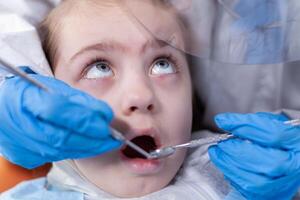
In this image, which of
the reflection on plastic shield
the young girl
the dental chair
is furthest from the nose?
the dental chair

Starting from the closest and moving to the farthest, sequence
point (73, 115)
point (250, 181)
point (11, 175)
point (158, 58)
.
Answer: point (73, 115) < point (250, 181) < point (158, 58) < point (11, 175)

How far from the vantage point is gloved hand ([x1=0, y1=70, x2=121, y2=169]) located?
806mm

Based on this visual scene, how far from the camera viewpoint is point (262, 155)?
901mm

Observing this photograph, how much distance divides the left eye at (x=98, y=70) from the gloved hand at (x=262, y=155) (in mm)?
227

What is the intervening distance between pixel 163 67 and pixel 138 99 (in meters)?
0.13

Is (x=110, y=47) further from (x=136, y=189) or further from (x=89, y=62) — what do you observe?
(x=136, y=189)

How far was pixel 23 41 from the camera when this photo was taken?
1073mm

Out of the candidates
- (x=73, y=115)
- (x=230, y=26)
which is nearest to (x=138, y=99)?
(x=73, y=115)

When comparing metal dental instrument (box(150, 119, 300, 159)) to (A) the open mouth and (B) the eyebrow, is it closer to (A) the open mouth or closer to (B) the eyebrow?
(A) the open mouth

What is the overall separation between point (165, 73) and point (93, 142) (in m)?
0.24

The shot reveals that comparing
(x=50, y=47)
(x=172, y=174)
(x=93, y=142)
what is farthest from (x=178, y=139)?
(x=50, y=47)

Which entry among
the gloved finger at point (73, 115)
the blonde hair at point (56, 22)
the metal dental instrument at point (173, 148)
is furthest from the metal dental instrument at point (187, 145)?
the blonde hair at point (56, 22)

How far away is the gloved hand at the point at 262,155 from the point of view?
2.94ft

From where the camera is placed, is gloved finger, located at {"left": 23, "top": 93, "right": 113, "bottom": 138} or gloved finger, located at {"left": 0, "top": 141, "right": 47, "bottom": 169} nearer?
gloved finger, located at {"left": 23, "top": 93, "right": 113, "bottom": 138}
